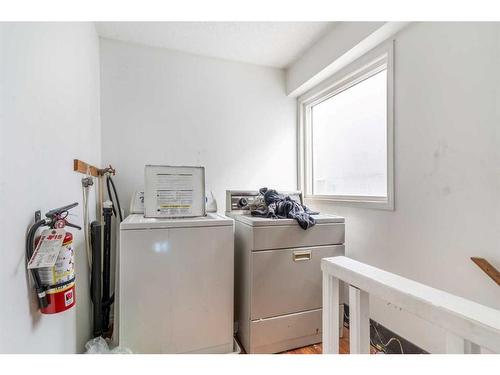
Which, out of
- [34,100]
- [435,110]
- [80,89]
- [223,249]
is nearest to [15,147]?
[34,100]

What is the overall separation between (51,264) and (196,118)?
1.77 metres

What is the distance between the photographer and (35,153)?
0.82m

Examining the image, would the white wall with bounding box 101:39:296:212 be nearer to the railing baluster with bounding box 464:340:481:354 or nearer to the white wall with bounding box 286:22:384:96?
the white wall with bounding box 286:22:384:96

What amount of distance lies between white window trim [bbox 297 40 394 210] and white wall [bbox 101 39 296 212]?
0.11 meters

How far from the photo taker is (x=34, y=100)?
0.82 meters

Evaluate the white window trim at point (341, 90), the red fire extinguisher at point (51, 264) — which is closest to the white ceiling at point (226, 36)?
the white window trim at point (341, 90)

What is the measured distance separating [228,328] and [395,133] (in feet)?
5.51

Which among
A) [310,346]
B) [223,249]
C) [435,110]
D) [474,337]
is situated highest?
[435,110]

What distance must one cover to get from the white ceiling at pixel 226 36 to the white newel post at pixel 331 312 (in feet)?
6.33

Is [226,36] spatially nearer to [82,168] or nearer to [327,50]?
[327,50]

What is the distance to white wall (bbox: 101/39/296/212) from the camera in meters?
2.04

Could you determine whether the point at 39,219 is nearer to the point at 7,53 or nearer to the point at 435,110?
the point at 7,53

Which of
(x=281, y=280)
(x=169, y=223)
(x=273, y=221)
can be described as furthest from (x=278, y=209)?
(x=169, y=223)

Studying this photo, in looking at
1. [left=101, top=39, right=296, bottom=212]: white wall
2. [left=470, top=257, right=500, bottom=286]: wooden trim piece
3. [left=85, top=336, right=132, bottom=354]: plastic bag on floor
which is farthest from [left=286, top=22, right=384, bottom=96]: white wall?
[left=85, top=336, right=132, bottom=354]: plastic bag on floor
